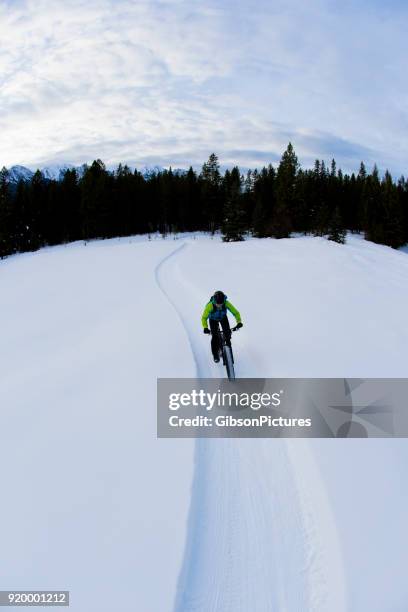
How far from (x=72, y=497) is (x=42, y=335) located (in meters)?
8.72

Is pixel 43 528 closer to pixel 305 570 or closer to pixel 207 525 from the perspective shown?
pixel 207 525

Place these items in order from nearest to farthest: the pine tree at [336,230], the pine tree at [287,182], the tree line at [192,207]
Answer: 1. the pine tree at [336,230]
2. the tree line at [192,207]
3. the pine tree at [287,182]

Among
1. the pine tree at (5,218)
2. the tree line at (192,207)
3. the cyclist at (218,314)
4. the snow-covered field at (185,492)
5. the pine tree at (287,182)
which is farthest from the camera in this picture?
the pine tree at (287,182)

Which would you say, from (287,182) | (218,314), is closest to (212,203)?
(287,182)

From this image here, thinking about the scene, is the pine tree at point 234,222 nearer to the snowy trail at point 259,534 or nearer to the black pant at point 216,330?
the black pant at point 216,330

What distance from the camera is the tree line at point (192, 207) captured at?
1939 inches

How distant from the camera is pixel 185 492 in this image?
4812mm

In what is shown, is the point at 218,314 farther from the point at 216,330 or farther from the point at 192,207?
the point at 192,207

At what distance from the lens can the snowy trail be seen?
370 centimetres

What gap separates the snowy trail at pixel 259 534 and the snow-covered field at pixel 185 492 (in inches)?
0.6

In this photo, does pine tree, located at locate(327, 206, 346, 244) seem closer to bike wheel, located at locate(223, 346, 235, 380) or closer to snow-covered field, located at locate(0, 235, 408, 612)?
snow-covered field, located at locate(0, 235, 408, 612)

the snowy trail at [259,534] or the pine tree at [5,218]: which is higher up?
the pine tree at [5,218]

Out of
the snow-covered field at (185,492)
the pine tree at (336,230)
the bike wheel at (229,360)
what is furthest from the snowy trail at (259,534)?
the pine tree at (336,230)

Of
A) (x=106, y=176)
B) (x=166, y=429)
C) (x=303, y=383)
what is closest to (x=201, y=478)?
(x=166, y=429)
